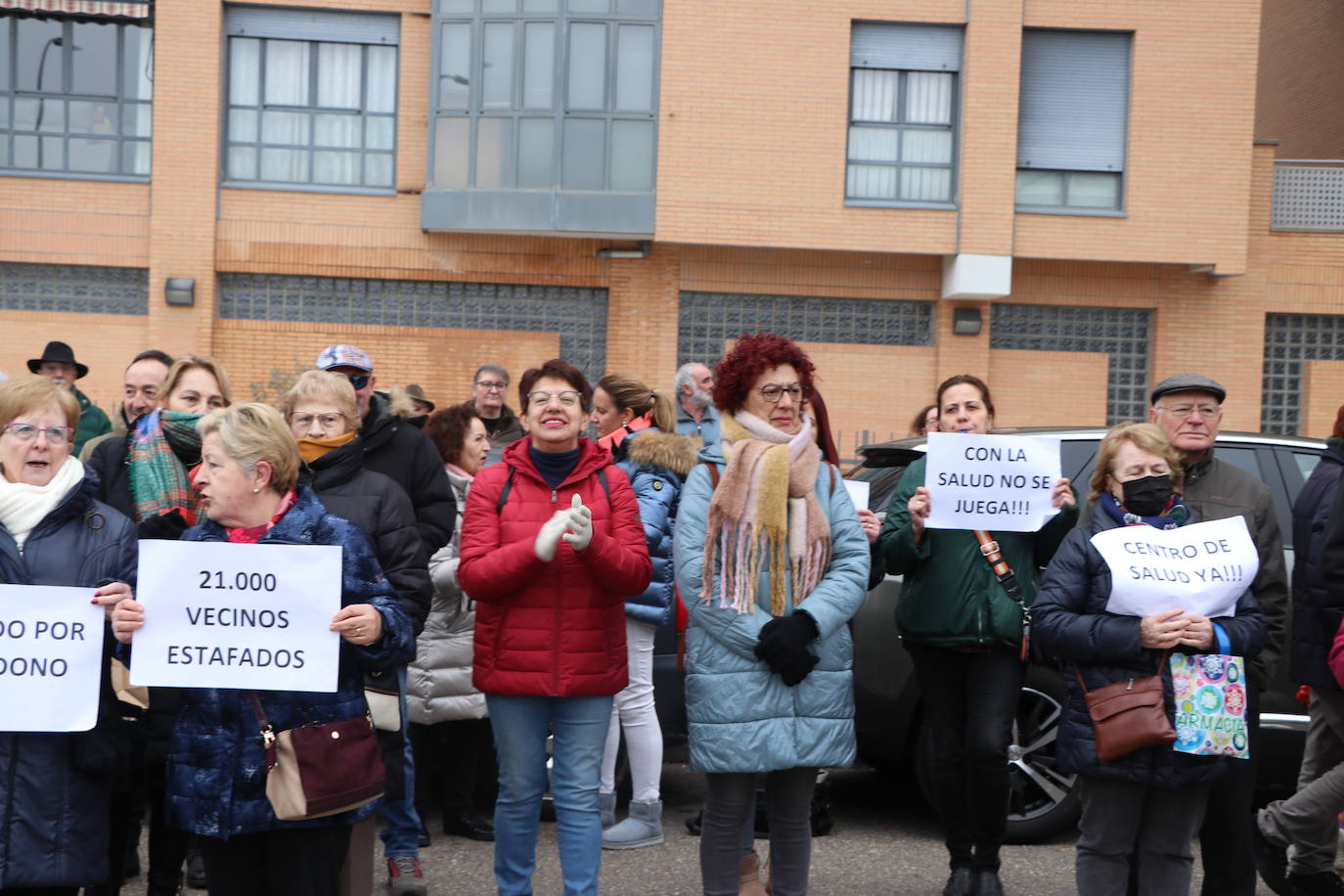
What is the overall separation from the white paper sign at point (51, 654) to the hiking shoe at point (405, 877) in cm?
208

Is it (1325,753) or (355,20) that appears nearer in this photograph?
(1325,753)

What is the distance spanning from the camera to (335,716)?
357 cm

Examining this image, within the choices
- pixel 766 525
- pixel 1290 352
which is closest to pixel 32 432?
pixel 766 525

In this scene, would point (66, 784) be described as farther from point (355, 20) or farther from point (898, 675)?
point (355, 20)

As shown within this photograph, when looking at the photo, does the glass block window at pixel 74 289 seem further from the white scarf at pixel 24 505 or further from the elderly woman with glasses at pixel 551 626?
the white scarf at pixel 24 505

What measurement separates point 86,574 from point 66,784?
22.2 inches

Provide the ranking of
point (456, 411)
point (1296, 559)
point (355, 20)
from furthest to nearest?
point (355, 20) < point (456, 411) < point (1296, 559)

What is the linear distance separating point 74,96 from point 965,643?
17.6 m

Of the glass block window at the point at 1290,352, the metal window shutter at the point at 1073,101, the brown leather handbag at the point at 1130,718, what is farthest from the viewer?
the glass block window at the point at 1290,352

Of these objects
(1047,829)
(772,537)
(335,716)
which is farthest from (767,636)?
(1047,829)

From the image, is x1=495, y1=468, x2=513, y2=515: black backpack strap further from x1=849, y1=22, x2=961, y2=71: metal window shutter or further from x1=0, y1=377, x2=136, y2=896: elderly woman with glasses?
x1=849, y1=22, x2=961, y2=71: metal window shutter

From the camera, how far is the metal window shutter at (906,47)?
18531 millimetres

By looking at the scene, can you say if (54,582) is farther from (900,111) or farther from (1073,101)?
(1073,101)

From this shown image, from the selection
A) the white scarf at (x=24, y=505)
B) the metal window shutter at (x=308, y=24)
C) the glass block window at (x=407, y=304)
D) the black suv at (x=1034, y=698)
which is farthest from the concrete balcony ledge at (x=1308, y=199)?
the white scarf at (x=24, y=505)
